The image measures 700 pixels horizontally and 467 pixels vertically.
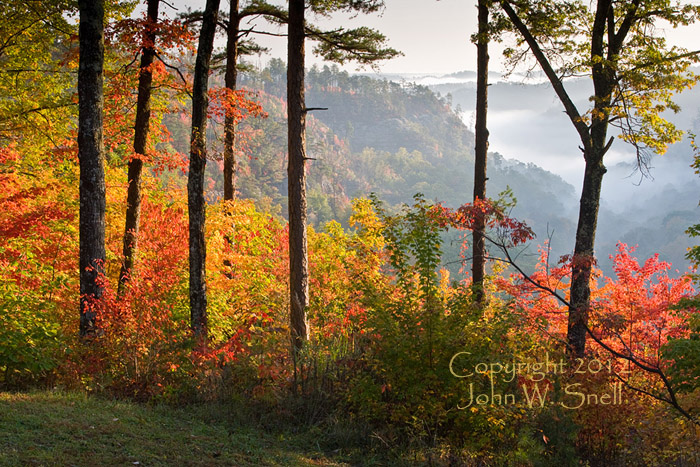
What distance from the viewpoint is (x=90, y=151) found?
6816mm

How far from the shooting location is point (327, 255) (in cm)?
1384

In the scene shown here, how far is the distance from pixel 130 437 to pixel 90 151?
4.15 m

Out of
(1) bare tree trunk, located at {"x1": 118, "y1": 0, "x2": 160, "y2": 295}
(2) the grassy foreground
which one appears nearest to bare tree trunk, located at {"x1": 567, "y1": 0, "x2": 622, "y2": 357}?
(2) the grassy foreground

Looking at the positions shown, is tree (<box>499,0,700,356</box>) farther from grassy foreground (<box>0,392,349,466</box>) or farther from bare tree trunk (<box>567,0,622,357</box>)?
grassy foreground (<box>0,392,349,466</box>)

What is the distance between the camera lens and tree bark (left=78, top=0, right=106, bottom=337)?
6707 millimetres

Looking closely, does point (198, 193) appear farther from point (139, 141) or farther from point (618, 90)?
point (618, 90)

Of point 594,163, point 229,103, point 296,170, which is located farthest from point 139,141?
point 594,163

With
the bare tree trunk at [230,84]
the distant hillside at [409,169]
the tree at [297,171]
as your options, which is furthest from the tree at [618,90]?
the distant hillside at [409,169]

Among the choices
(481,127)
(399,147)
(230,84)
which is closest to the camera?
(481,127)

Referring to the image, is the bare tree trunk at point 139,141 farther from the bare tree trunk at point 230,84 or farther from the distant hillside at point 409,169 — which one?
the distant hillside at point 409,169

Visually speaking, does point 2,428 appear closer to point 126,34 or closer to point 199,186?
point 199,186

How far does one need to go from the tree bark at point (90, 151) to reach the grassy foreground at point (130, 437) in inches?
68.8

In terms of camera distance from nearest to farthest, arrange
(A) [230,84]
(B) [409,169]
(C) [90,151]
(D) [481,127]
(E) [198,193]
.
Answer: (C) [90,151]
(E) [198,193]
(D) [481,127]
(A) [230,84]
(B) [409,169]

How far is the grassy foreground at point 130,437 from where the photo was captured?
380 centimetres
